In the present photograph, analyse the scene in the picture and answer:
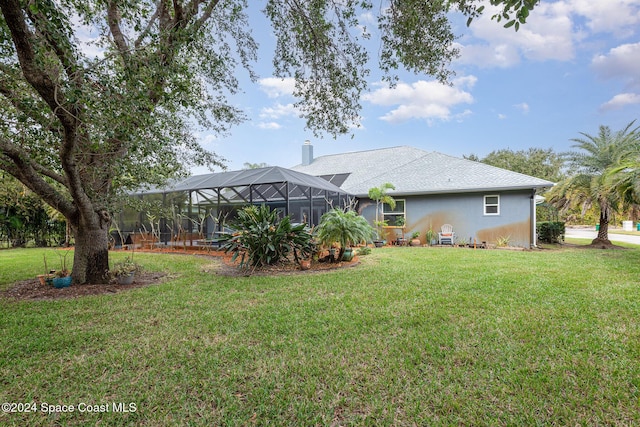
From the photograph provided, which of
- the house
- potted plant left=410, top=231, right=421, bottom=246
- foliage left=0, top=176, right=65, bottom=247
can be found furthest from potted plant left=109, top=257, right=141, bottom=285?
foliage left=0, top=176, right=65, bottom=247

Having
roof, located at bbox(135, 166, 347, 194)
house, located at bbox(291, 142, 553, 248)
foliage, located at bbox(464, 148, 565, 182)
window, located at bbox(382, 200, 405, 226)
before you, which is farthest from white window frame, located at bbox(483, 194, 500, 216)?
foliage, located at bbox(464, 148, 565, 182)

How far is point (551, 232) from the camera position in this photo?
13.1 metres

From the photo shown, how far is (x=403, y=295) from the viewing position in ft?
15.3

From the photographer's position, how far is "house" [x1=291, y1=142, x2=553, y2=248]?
11.2 metres

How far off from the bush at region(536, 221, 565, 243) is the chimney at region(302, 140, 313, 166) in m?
14.3

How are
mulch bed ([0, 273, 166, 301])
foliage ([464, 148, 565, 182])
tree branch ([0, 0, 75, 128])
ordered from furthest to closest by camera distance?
foliage ([464, 148, 565, 182])
mulch bed ([0, 273, 166, 301])
tree branch ([0, 0, 75, 128])

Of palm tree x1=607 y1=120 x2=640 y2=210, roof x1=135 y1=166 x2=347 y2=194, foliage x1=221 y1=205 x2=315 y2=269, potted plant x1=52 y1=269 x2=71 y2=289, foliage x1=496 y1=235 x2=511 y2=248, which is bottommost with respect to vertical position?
potted plant x1=52 y1=269 x2=71 y2=289

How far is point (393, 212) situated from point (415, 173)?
2456mm

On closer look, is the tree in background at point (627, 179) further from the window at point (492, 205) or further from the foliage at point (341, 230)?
the foliage at point (341, 230)

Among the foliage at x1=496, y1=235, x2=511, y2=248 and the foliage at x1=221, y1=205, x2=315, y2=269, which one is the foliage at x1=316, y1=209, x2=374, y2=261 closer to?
the foliage at x1=221, y1=205, x2=315, y2=269

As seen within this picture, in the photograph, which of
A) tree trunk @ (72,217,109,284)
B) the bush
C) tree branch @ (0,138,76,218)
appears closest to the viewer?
tree branch @ (0,138,76,218)

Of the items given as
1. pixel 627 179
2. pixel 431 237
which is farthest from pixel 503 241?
pixel 627 179

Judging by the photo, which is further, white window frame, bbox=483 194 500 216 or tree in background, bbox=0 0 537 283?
white window frame, bbox=483 194 500 216

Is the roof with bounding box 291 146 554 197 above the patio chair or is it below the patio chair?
above
